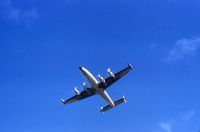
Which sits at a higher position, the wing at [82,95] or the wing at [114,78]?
the wing at [82,95]

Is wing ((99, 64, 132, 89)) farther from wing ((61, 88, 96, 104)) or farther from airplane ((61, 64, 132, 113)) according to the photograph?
wing ((61, 88, 96, 104))

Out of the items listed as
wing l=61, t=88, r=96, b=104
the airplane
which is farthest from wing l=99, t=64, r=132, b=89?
wing l=61, t=88, r=96, b=104

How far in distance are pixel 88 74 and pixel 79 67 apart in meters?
2.50

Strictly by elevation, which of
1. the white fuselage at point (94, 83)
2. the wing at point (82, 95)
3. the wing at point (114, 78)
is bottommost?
the wing at point (114, 78)

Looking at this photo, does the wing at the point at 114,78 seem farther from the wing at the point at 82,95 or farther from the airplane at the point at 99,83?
the wing at the point at 82,95

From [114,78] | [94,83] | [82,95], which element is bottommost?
[114,78]

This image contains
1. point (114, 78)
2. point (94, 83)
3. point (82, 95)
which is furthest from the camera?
point (82, 95)

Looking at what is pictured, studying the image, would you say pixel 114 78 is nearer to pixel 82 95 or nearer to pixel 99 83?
pixel 99 83

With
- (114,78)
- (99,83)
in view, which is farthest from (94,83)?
(114,78)

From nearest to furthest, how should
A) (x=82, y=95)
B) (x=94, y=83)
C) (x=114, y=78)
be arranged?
1. (x=94, y=83)
2. (x=114, y=78)
3. (x=82, y=95)

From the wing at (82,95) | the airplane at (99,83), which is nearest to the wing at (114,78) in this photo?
the airplane at (99,83)

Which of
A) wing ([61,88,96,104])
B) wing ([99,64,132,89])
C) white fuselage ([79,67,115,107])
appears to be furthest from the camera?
wing ([61,88,96,104])

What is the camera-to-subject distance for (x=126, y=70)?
113688mm

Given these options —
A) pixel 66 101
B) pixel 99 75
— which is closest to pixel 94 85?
pixel 99 75
